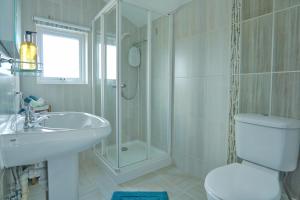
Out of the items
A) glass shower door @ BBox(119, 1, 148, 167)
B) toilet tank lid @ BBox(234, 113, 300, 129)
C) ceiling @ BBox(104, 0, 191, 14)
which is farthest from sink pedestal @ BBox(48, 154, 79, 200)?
ceiling @ BBox(104, 0, 191, 14)

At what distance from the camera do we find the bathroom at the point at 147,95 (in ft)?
3.26

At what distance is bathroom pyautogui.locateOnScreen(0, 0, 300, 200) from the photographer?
993 mm

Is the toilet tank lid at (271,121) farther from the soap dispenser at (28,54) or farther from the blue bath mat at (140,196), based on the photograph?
the soap dispenser at (28,54)

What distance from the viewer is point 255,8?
4.78 ft

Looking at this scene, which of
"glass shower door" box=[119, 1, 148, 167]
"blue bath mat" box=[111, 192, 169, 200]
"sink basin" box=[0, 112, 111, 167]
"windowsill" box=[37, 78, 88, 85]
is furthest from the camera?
"glass shower door" box=[119, 1, 148, 167]

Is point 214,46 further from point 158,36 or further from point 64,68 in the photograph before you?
point 64,68

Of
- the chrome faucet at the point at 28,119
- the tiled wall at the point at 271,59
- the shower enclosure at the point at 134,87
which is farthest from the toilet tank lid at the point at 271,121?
the chrome faucet at the point at 28,119

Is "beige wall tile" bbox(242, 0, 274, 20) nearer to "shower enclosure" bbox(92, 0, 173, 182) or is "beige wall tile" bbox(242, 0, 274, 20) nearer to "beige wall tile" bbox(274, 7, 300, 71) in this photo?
"beige wall tile" bbox(274, 7, 300, 71)

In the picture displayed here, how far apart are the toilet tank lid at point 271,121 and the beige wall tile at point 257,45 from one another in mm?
395

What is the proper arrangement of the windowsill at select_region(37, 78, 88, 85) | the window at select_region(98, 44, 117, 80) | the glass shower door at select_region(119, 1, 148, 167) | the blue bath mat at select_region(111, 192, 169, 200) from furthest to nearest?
the glass shower door at select_region(119, 1, 148, 167) → the windowsill at select_region(37, 78, 88, 85) → the window at select_region(98, 44, 117, 80) → the blue bath mat at select_region(111, 192, 169, 200)

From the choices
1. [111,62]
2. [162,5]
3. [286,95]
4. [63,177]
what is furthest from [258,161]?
[162,5]

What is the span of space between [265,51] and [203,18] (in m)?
0.74

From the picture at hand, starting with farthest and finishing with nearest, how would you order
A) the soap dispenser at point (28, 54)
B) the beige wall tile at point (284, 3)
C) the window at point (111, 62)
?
the window at point (111, 62), the beige wall tile at point (284, 3), the soap dispenser at point (28, 54)

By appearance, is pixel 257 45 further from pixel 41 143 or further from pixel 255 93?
pixel 41 143
